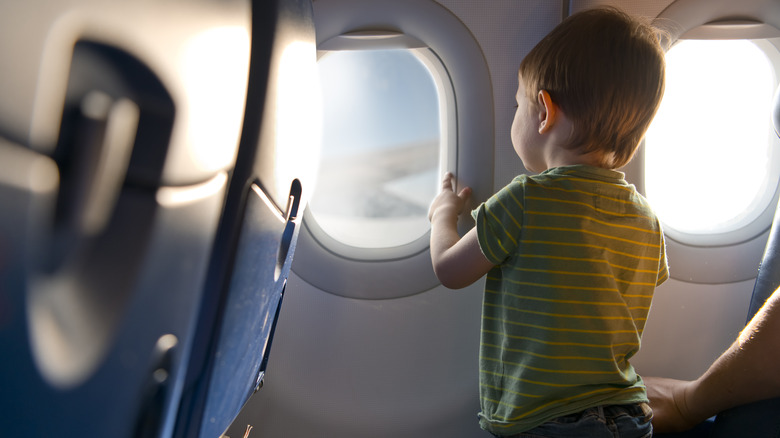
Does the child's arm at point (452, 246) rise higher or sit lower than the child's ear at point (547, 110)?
lower

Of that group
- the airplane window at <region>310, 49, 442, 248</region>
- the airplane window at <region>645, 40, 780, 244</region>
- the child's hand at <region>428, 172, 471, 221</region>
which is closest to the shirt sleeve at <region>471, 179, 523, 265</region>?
the child's hand at <region>428, 172, 471, 221</region>

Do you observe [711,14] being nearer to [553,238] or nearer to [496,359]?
[553,238]

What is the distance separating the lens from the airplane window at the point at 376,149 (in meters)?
1.43

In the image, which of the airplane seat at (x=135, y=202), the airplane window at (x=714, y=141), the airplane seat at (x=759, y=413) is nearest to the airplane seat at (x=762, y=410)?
the airplane seat at (x=759, y=413)

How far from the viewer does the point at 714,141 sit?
60.3 inches

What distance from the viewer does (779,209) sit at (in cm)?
114

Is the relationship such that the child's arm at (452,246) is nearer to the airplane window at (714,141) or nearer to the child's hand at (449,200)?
the child's hand at (449,200)

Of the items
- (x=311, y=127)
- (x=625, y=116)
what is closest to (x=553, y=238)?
(x=625, y=116)

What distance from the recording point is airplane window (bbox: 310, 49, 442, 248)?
143 cm

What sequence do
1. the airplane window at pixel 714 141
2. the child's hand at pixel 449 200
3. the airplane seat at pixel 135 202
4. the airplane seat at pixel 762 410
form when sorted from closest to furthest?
the airplane seat at pixel 135 202 → the airplane seat at pixel 762 410 → the child's hand at pixel 449 200 → the airplane window at pixel 714 141

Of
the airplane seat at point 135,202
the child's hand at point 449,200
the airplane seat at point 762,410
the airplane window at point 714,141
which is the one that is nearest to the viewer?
the airplane seat at point 135,202

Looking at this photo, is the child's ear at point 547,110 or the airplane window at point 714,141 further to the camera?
the airplane window at point 714,141

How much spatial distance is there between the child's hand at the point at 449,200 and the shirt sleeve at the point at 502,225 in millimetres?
235

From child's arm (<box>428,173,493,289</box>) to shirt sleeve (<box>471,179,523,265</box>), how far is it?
0.03 meters
